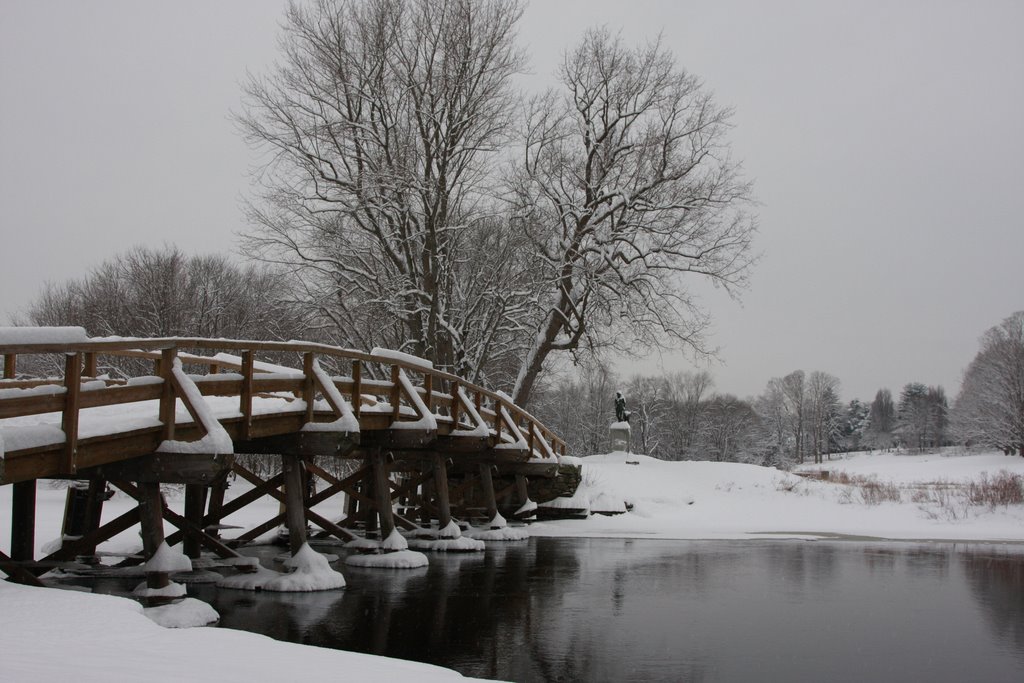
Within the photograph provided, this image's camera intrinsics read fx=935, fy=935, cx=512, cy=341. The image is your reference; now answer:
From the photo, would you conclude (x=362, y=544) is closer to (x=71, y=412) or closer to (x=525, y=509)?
(x=71, y=412)

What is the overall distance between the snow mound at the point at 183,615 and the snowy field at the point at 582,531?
0.74 m

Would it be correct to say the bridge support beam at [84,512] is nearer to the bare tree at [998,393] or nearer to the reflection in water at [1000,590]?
the reflection in water at [1000,590]

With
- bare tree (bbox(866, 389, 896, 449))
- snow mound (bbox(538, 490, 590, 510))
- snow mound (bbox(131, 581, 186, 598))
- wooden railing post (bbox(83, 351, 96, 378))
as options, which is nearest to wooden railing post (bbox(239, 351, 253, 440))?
wooden railing post (bbox(83, 351, 96, 378))

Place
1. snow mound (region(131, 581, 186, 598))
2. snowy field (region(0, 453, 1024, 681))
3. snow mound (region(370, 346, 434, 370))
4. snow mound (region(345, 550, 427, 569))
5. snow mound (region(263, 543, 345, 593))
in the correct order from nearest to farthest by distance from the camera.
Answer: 1. snowy field (region(0, 453, 1024, 681))
2. snow mound (region(131, 581, 186, 598))
3. snow mound (region(263, 543, 345, 593))
4. snow mound (region(370, 346, 434, 370))
5. snow mound (region(345, 550, 427, 569))

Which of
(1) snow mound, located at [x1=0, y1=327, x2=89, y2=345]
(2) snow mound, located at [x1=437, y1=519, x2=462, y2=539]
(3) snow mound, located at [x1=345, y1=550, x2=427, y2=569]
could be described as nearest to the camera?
(1) snow mound, located at [x1=0, y1=327, x2=89, y2=345]

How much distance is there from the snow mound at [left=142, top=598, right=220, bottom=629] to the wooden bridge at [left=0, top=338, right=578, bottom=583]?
84cm

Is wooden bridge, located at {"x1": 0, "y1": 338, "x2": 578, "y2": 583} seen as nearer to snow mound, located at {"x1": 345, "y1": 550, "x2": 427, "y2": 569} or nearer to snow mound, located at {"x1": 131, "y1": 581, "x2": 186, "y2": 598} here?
snow mound, located at {"x1": 131, "y1": 581, "x2": 186, "y2": 598}

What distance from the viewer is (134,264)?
1724 inches

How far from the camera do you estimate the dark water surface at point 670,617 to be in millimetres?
8508

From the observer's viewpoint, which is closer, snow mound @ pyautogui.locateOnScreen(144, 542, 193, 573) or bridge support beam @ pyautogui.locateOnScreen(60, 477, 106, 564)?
snow mound @ pyautogui.locateOnScreen(144, 542, 193, 573)

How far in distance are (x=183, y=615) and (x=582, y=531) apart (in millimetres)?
14713

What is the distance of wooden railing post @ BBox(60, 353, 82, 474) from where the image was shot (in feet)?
27.7

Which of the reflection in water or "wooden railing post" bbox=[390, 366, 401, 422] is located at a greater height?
"wooden railing post" bbox=[390, 366, 401, 422]

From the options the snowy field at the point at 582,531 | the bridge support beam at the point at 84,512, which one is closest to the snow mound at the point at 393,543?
the bridge support beam at the point at 84,512
